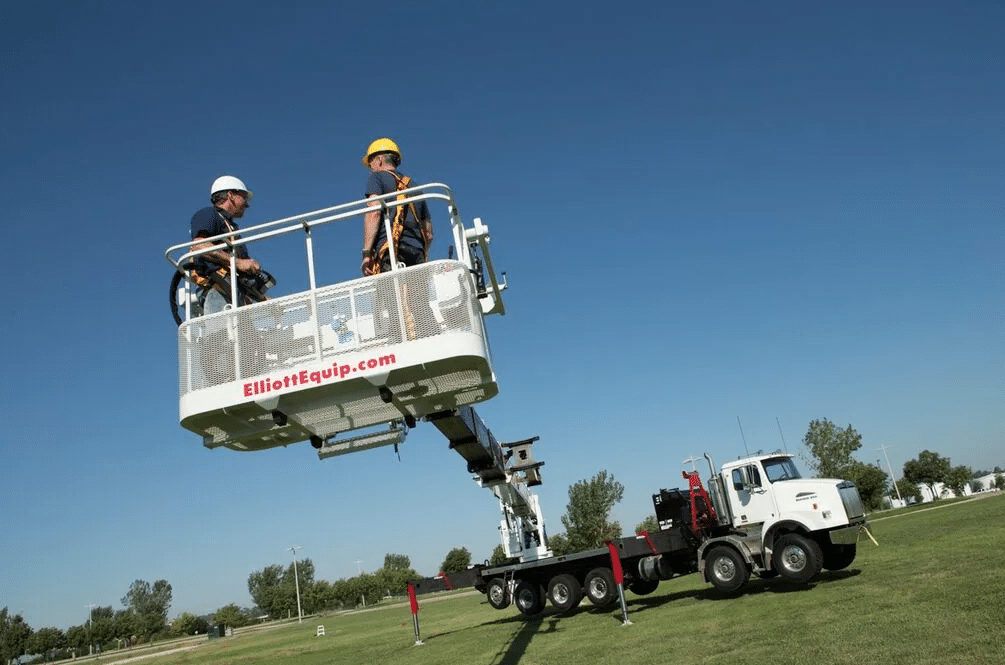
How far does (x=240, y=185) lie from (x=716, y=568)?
12.8 meters

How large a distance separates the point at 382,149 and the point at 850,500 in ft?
42.1

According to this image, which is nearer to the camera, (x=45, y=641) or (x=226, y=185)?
(x=226, y=185)

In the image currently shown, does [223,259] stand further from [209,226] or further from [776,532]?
[776,532]

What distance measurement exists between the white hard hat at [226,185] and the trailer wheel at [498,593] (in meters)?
14.4

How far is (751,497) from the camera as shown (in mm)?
15500

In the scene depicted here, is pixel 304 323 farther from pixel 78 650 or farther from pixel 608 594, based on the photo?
pixel 78 650

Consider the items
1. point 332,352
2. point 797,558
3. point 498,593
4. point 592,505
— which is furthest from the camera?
point 592,505

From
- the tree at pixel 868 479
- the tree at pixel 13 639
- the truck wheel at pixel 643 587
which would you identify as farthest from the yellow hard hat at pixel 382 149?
the tree at pixel 13 639

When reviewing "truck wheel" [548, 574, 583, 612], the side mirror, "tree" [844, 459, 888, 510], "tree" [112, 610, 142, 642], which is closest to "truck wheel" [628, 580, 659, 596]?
"truck wheel" [548, 574, 583, 612]

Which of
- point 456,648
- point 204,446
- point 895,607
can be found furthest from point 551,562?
point 204,446

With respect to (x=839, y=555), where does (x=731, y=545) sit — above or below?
above

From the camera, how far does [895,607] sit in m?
9.96

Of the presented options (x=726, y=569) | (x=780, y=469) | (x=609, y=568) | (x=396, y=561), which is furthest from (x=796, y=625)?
(x=396, y=561)

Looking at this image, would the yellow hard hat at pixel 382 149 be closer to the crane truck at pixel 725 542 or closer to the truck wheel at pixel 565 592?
the crane truck at pixel 725 542
